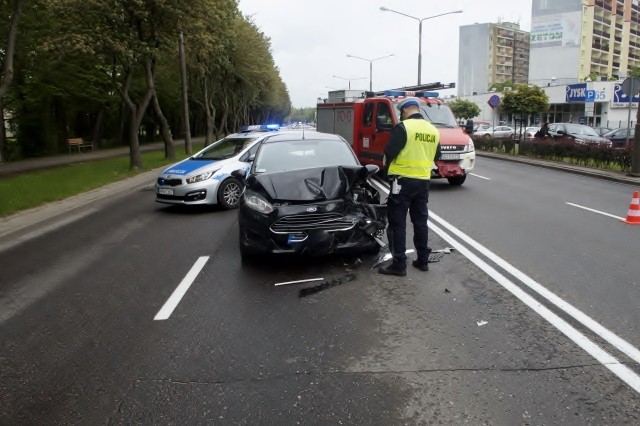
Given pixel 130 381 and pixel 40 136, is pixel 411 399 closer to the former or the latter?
pixel 130 381

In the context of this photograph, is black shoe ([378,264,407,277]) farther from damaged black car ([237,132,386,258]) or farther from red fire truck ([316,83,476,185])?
red fire truck ([316,83,476,185])

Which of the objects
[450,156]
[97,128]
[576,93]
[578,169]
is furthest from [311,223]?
[576,93]

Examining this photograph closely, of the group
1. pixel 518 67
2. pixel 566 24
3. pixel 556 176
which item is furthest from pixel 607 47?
pixel 556 176

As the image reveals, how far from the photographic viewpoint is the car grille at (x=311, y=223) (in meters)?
6.04

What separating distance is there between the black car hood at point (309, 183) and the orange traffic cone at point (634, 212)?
201 inches

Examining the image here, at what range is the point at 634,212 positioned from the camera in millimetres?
9086

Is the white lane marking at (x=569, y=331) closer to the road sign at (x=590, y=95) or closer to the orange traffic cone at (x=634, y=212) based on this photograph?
the orange traffic cone at (x=634, y=212)

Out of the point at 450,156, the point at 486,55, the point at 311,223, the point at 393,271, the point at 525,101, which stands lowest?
the point at 393,271

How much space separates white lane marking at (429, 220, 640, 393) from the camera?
3.61 metres

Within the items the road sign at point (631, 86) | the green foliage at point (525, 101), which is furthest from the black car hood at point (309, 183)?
the green foliage at point (525, 101)

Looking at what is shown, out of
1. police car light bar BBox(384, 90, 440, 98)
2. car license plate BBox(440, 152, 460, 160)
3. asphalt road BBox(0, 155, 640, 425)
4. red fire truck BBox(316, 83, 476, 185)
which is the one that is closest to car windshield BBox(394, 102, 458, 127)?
red fire truck BBox(316, 83, 476, 185)

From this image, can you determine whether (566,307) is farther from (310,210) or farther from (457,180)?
(457,180)

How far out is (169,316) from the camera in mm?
4938

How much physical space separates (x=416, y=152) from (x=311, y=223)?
4.70ft
